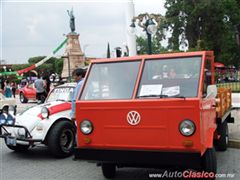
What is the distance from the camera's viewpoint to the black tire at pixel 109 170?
19.3 ft

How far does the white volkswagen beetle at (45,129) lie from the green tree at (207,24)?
39891 mm

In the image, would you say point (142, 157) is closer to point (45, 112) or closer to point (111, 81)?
point (111, 81)

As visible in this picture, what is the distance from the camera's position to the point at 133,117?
509 centimetres

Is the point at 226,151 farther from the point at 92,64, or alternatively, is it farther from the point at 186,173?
the point at 92,64

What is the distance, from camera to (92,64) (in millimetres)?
5977

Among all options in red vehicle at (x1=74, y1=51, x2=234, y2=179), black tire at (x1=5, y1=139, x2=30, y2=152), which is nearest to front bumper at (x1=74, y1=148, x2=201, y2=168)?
red vehicle at (x1=74, y1=51, x2=234, y2=179)

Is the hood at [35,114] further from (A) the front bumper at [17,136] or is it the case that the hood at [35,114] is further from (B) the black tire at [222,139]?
(B) the black tire at [222,139]

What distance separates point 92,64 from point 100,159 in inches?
62.4

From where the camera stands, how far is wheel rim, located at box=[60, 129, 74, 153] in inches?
305

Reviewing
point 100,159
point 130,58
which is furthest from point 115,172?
point 130,58

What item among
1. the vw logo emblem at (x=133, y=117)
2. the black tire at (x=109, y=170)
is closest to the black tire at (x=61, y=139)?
the black tire at (x=109, y=170)

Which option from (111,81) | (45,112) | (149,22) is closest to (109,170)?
(111,81)

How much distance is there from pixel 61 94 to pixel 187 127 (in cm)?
464

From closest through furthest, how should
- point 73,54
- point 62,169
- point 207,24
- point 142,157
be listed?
point 142,157, point 62,169, point 73,54, point 207,24
